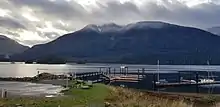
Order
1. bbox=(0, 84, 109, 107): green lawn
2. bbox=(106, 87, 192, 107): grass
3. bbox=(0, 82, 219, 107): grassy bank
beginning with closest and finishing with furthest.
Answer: bbox=(106, 87, 192, 107): grass, bbox=(0, 82, 219, 107): grassy bank, bbox=(0, 84, 109, 107): green lawn

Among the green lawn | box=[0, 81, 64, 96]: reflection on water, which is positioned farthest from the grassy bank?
box=[0, 81, 64, 96]: reflection on water

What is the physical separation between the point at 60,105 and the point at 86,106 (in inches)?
80.3

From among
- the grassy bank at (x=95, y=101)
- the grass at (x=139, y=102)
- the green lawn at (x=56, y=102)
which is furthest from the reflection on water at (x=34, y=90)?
the grass at (x=139, y=102)

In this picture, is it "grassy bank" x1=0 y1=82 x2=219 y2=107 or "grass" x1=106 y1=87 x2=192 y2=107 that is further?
"grassy bank" x1=0 y1=82 x2=219 y2=107

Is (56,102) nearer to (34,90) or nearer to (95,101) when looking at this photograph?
(95,101)

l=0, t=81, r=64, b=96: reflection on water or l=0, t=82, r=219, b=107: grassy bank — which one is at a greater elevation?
l=0, t=81, r=64, b=96: reflection on water

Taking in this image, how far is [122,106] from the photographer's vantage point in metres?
22.8

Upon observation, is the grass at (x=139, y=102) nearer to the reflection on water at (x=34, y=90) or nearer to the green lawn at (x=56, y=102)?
the green lawn at (x=56, y=102)

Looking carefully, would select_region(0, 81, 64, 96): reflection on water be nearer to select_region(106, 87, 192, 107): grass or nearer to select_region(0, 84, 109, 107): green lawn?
select_region(0, 84, 109, 107): green lawn

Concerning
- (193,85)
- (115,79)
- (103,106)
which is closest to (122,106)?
(103,106)

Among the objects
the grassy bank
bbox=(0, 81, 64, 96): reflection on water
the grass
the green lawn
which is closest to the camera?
the grass

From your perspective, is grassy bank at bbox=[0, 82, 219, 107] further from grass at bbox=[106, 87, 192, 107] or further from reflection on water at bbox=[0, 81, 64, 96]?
reflection on water at bbox=[0, 81, 64, 96]

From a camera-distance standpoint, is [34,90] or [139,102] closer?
[139,102]

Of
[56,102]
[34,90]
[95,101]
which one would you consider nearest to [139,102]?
[95,101]
